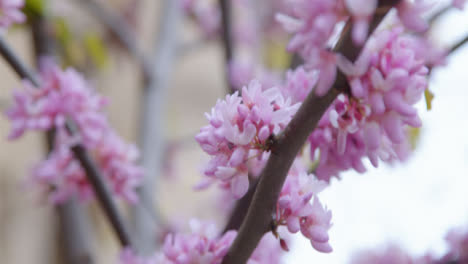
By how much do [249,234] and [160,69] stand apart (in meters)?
0.91

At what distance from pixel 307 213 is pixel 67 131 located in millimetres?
326

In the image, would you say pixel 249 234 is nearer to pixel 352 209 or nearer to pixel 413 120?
pixel 413 120

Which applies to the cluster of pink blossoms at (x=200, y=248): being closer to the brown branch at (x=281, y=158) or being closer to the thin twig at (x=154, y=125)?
the brown branch at (x=281, y=158)

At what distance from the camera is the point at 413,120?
293 millimetres

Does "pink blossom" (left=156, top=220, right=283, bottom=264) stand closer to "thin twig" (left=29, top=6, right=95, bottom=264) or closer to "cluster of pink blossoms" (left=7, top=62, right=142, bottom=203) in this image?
"cluster of pink blossoms" (left=7, top=62, right=142, bottom=203)

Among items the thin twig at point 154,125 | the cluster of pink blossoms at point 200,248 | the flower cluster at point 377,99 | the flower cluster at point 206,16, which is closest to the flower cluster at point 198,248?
the cluster of pink blossoms at point 200,248

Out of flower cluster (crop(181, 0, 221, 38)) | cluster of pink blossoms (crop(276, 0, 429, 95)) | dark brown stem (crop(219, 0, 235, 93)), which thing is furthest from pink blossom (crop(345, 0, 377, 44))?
flower cluster (crop(181, 0, 221, 38))

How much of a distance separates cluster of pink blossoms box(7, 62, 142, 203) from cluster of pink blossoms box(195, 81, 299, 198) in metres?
0.27

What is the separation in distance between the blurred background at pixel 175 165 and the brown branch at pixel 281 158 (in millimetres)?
489

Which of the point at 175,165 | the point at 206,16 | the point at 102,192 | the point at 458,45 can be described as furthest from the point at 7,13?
the point at 175,165

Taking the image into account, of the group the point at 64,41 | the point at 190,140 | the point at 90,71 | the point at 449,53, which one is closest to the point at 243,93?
the point at 449,53

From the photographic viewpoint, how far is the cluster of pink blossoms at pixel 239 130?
0.30 m

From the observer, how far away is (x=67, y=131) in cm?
52

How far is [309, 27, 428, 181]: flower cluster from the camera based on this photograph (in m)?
0.28
